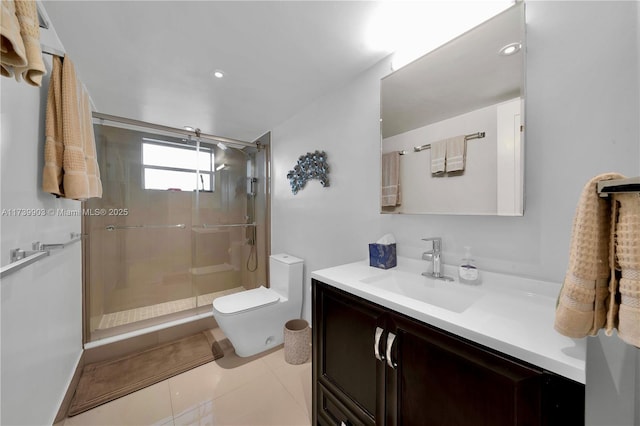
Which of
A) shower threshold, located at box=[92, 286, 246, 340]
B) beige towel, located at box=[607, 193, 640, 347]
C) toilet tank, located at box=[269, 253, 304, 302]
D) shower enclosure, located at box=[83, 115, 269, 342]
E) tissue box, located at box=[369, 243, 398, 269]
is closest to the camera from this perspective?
beige towel, located at box=[607, 193, 640, 347]

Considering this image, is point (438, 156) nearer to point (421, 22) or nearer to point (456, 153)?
point (456, 153)

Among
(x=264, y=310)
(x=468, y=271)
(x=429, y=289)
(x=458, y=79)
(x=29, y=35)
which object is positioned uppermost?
(x=458, y=79)

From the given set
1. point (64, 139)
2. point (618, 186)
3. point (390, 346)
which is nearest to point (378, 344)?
point (390, 346)

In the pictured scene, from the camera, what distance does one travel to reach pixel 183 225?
9.41 ft

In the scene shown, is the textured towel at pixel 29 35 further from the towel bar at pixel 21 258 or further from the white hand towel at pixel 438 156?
the white hand towel at pixel 438 156

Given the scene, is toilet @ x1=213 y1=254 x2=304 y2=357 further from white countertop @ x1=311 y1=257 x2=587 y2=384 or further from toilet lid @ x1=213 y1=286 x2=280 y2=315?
white countertop @ x1=311 y1=257 x2=587 y2=384

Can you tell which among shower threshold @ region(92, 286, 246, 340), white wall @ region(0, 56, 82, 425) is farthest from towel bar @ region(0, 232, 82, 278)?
shower threshold @ region(92, 286, 246, 340)

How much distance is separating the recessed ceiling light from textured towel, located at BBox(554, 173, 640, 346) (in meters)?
0.77

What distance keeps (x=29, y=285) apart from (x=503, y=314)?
1.88 metres

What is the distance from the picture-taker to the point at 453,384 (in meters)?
0.72

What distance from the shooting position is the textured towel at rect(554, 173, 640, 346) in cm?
49

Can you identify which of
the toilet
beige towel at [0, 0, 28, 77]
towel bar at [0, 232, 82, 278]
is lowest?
the toilet

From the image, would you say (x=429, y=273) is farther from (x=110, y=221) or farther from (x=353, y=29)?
(x=110, y=221)

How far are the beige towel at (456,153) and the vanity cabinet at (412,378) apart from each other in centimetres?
78
